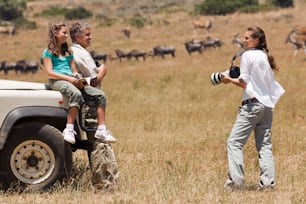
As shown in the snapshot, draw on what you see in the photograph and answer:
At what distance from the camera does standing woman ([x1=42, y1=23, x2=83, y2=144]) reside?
6.83 m

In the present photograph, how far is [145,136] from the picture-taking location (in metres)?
11.6

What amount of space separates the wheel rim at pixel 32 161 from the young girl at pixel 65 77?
0.94 feet

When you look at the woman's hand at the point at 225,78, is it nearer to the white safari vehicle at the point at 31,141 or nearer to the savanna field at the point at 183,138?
the savanna field at the point at 183,138

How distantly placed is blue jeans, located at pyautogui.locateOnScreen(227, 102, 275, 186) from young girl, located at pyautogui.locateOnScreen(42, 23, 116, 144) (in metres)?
1.14

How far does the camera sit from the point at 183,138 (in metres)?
11.2

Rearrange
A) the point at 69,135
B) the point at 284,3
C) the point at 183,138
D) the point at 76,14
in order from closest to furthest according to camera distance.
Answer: the point at 69,135 < the point at 183,138 < the point at 284,3 < the point at 76,14

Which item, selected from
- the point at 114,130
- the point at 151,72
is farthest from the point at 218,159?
the point at 151,72

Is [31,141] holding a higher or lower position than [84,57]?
lower

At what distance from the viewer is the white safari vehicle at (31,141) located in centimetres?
678

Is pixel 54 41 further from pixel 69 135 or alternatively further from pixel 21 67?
pixel 21 67

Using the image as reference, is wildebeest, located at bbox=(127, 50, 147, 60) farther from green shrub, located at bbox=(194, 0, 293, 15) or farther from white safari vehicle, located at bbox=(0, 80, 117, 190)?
white safari vehicle, located at bbox=(0, 80, 117, 190)

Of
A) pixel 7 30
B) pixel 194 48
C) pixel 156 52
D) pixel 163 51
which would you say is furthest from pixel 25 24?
pixel 163 51

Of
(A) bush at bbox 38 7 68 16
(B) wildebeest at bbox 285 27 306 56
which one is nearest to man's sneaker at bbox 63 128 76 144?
(B) wildebeest at bbox 285 27 306 56

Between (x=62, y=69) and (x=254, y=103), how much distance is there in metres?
1.86
